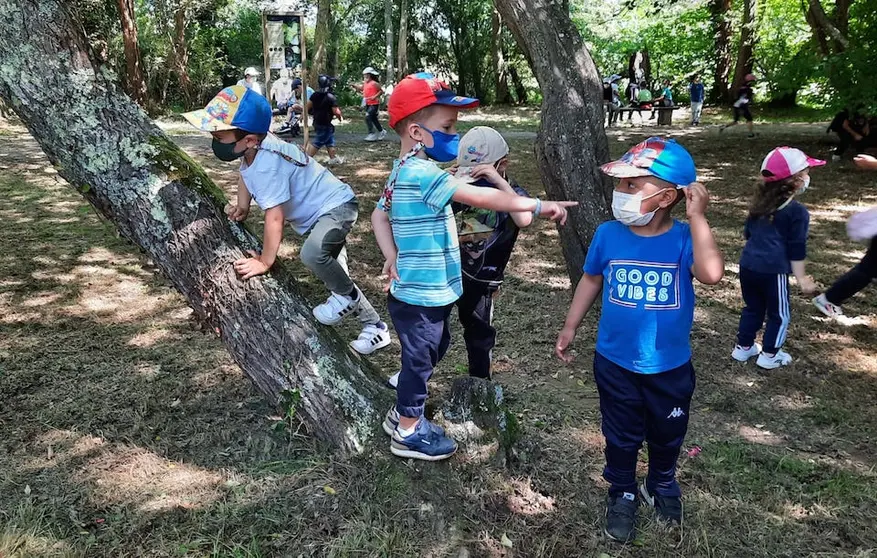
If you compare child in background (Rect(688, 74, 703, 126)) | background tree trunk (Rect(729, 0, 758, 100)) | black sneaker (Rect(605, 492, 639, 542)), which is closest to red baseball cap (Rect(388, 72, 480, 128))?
black sneaker (Rect(605, 492, 639, 542))

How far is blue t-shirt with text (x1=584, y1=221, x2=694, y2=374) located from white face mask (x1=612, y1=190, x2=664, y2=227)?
8cm

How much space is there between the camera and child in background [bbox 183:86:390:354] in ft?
9.77

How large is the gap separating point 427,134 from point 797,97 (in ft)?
71.8

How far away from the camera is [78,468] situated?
2959mm

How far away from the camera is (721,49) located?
22.4 metres

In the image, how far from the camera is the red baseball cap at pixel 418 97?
249cm

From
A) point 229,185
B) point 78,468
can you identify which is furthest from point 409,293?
point 229,185

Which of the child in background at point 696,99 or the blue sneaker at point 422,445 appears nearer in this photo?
the blue sneaker at point 422,445

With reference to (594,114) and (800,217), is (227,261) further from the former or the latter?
(800,217)

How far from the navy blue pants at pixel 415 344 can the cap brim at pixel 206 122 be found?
114 centimetres

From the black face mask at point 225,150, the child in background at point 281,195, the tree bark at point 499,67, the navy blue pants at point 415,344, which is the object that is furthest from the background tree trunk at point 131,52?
the navy blue pants at point 415,344

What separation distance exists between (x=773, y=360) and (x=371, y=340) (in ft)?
8.45

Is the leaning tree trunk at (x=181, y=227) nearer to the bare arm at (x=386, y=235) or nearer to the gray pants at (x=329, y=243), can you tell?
the bare arm at (x=386, y=235)

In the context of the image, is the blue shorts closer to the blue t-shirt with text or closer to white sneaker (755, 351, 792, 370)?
white sneaker (755, 351, 792, 370)
